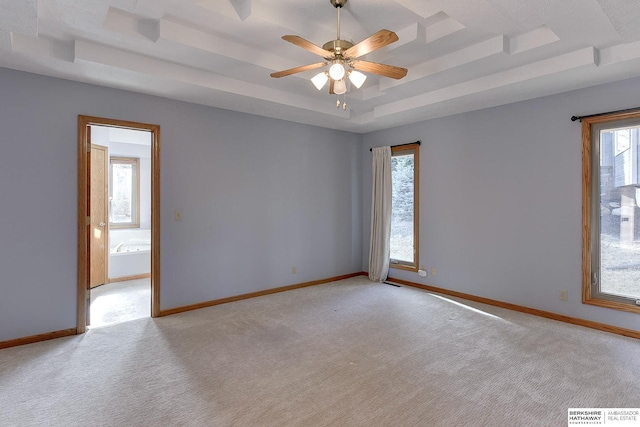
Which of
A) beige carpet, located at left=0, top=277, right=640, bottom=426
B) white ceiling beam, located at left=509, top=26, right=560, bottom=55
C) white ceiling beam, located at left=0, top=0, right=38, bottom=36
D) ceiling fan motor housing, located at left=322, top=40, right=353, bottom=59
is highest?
white ceiling beam, located at left=509, top=26, right=560, bottom=55

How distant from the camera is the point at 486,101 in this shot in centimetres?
410

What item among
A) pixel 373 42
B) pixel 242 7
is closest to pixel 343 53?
pixel 373 42

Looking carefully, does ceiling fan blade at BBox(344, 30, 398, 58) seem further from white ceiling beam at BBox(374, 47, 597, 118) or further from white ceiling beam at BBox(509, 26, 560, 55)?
white ceiling beam at BBox(374, 47, 597, 118)

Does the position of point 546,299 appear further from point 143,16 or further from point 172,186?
point 143,16

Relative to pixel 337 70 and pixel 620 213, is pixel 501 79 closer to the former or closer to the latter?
pixel 620 213

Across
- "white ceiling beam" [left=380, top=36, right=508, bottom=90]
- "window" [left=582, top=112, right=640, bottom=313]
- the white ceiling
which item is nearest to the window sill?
"window" [left=582, top=112, right=640, bottom=313]

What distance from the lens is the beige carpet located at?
84.5 inches

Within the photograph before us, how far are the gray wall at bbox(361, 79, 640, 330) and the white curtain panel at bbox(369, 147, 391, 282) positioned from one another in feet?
1.55

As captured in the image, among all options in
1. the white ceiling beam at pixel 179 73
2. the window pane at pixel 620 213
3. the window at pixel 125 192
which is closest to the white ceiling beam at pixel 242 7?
the white ceiling beam at pixel 179 73

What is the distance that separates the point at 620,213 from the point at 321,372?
10.9 ft

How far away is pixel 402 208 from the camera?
5.52 m

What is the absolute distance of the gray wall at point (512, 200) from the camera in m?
3.67

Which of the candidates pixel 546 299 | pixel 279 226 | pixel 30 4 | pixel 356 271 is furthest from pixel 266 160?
pixel 546 299

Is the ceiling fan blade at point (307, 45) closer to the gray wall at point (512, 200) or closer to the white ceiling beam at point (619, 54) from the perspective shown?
the white ceiling beam at point (619, 54)
